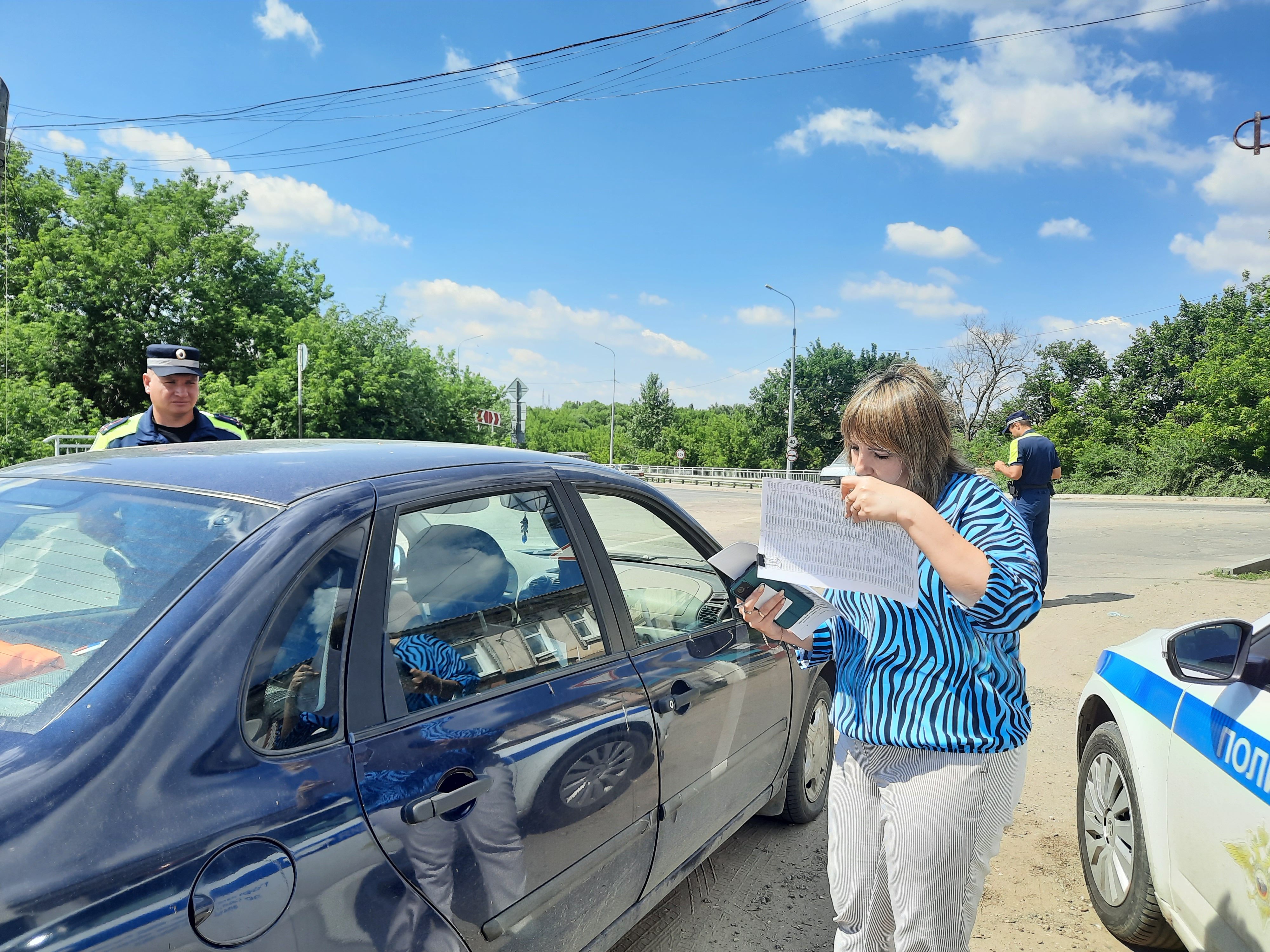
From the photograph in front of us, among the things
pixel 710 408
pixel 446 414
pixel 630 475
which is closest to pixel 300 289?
pixel 446 414

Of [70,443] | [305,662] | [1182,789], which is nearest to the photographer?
[305,662]

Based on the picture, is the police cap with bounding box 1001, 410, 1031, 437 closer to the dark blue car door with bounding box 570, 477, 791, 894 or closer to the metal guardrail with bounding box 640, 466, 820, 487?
the dark blue car door with bounding box 570, 477, 791, 894

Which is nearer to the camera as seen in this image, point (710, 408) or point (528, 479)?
point (528, 479)

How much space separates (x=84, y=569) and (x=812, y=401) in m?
65.0

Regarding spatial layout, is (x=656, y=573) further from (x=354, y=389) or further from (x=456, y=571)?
(x=354, y=389)

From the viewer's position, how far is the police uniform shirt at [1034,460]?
7172mm

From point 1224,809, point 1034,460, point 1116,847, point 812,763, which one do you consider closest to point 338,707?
point 1224,809

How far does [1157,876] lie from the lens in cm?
240

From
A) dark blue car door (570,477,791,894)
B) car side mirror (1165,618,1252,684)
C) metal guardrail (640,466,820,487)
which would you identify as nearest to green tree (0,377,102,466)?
dark blue car door (570,477,791,894)

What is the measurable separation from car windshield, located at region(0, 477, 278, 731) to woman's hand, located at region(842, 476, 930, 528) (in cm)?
116

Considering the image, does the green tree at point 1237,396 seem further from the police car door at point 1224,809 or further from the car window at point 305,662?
the car window at point 305,662

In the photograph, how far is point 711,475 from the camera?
5709cm

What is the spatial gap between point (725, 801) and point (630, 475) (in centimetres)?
114

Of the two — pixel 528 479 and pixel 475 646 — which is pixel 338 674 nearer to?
pixel 475 646
